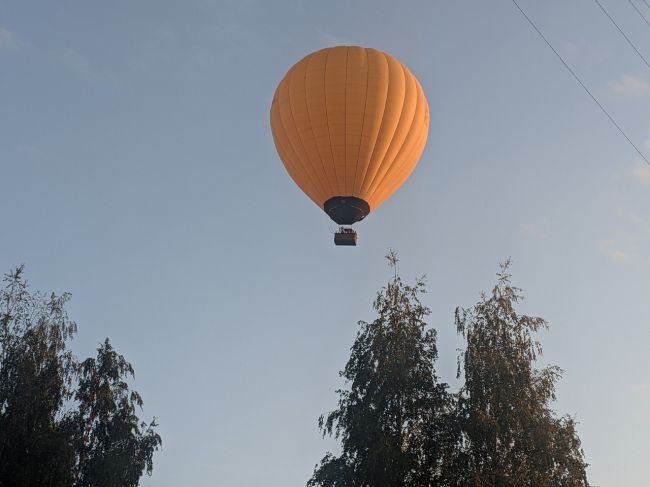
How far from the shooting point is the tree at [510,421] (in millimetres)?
30141

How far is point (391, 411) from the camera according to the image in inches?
1270

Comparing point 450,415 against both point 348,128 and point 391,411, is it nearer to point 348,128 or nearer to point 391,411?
point 391,411

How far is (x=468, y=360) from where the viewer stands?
32750 mm

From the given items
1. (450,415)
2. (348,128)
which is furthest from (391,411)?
(348,128)

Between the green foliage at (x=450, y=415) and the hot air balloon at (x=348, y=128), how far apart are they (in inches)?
178

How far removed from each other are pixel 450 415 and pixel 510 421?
2159 millimetres

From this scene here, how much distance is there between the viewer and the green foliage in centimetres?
3028

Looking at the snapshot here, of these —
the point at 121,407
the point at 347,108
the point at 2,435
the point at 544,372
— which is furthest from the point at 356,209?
the point at 2,435

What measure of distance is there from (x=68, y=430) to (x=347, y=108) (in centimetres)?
1592

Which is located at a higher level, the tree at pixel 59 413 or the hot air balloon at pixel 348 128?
the hot air balloon at pixel 348 128

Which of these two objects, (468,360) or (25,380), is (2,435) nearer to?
(25,380)

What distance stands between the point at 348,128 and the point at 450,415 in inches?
454

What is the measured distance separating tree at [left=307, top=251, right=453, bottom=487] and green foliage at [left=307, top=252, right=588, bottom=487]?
35 millimetres

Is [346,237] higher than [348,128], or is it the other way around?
[348,128]
